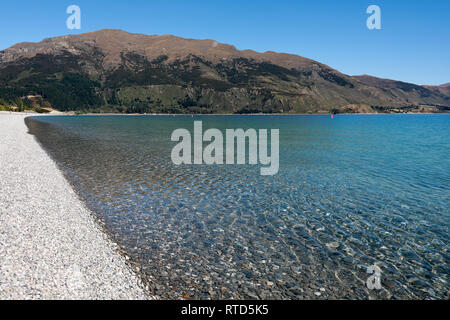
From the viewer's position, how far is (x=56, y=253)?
13016mm

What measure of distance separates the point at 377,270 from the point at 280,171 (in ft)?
72.9

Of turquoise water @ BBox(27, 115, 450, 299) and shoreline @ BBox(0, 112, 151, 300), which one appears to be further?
turquoise water @ BBox(27, 115, 450, 299)

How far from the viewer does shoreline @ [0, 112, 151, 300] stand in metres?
10.5

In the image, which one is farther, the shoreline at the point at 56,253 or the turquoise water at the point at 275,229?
the turquoise water at the point at 275,229

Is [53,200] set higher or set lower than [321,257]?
higher

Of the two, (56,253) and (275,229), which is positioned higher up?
(56,253)

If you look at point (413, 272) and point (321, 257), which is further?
point (321, 257)

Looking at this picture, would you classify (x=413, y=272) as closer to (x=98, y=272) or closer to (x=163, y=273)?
(x=163, y=273)

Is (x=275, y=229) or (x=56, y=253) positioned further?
(x=275, y=229)

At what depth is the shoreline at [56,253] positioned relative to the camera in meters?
10.5
